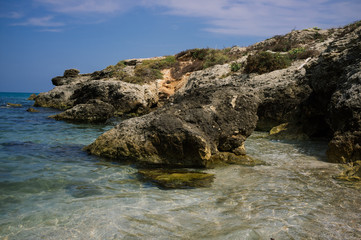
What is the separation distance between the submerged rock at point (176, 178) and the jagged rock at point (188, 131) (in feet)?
2.07

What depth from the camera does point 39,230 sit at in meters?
3.36

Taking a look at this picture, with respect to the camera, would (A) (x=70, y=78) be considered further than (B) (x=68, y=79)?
Yes

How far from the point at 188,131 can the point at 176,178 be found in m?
1.29

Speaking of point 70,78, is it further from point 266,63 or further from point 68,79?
point 266,63

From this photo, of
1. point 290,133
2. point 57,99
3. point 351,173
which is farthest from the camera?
point 57,99

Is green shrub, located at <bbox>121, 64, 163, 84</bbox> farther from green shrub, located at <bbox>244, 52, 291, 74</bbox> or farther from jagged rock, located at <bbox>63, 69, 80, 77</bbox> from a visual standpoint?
green shrub, located at <bbox>244, 52, 291, 74</bbox>

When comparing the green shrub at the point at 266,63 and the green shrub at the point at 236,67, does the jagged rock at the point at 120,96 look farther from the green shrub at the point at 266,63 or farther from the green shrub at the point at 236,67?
the green shrub at the point at 266,63

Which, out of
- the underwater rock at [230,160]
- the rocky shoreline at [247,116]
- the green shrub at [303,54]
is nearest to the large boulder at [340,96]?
the rocky shoreline at [247,116]

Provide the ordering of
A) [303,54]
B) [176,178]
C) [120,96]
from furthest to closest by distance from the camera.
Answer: [120,96] → [303,54] → [176,178]

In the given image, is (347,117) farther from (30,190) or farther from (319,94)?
(30,190)

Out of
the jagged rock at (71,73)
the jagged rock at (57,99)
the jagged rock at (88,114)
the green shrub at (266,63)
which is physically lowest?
the jagged rock at (88,114)

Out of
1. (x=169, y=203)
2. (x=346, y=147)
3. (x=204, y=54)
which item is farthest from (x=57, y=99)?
(x=346, y=147)

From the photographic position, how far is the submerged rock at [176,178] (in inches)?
203

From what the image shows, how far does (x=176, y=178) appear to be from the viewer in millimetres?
5410
